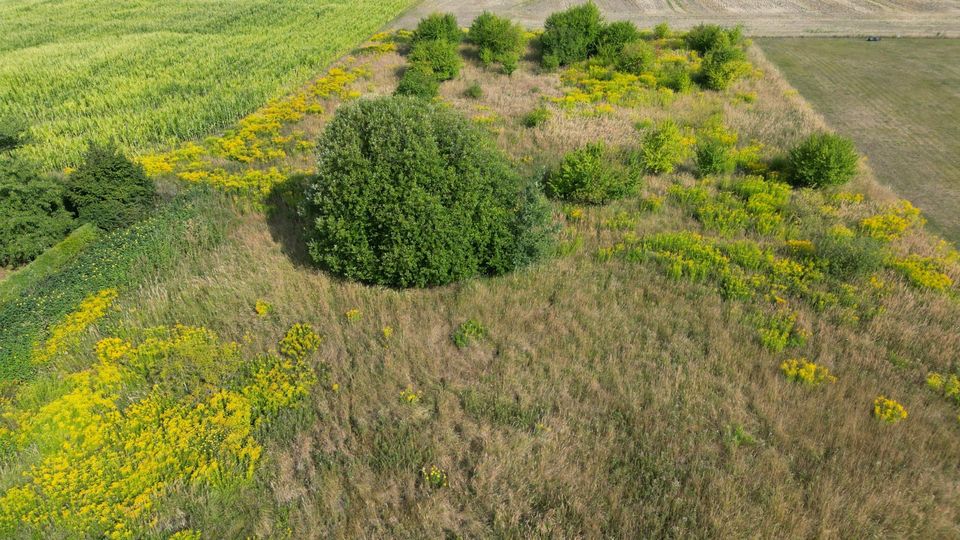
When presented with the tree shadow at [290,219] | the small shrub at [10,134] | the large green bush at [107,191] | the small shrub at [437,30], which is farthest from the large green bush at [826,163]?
the small shrub at [10,134]

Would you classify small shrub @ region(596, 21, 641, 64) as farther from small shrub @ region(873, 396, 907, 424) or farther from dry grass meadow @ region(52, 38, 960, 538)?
small shrub @ region(873, 396, 907, 424)

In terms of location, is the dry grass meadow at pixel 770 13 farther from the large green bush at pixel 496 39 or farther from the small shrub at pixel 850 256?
the small shrub at pixel 850 256

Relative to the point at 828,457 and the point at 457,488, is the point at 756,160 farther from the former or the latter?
the point at 457,488

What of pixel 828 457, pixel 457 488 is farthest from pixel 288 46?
pixel 828 457

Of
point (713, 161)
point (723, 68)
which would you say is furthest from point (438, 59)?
point (713, 161)

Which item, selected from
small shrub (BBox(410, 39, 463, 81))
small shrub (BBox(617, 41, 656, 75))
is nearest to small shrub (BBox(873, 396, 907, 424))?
small shrub (BBox(617, 41, 656, 75))

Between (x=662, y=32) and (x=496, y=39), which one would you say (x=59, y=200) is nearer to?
(x=496, y=39)
